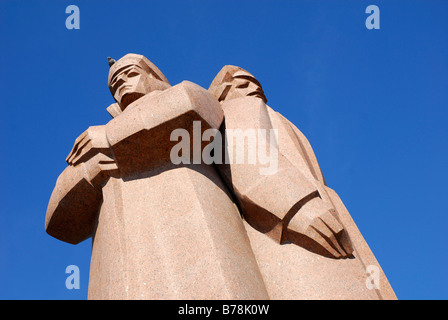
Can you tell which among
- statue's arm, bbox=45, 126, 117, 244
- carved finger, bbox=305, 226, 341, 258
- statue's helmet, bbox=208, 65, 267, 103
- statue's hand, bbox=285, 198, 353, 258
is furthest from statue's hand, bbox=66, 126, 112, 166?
carved finger, bbox=305, 226, 341, 258

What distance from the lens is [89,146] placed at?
15.1 feet

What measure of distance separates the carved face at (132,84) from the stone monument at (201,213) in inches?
41.3

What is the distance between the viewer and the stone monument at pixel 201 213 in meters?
3.76

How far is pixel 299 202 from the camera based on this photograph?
4.13 m

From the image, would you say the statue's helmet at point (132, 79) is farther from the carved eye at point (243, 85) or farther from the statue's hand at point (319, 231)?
the statue's hand at point (319, 231)

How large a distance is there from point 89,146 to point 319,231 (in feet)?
7.82

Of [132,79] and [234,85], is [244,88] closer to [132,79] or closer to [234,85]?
[234,85]

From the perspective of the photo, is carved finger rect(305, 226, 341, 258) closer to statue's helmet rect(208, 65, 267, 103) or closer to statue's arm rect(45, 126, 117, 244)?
statue's arm rect(45, 126, 117, 244)

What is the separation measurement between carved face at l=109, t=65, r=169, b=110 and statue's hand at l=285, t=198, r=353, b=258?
8.77 feet

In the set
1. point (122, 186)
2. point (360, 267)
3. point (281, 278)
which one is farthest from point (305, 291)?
point (122, 186)

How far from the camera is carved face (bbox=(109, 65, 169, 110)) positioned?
18.7 feet

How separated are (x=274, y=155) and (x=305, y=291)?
1.35 meters

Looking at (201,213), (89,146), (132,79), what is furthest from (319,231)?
(132,79)
